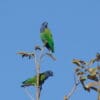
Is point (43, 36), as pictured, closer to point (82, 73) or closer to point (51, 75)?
point (51, 75)

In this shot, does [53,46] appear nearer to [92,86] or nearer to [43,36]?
[43,36]

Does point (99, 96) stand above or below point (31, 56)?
below

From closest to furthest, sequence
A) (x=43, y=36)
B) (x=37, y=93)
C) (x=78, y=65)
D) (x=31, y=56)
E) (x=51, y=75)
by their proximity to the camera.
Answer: (x=37, y=93)
(x=31, y=56)
(x=78, y=65)
(x=51, y=75)
(x=43, y=36)

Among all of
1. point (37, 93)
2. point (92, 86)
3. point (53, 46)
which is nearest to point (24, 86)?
point (92, 86)

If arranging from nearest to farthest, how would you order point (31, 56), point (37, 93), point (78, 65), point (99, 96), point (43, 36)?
1. point (37, 93)
2. point (99, 96)
3. point (31, 56)
4. point (78, 65)
5. point (43, 36)

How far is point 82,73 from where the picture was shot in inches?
308

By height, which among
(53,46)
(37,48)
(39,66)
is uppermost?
(53,46)

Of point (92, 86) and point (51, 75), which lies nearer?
point (92, 86)

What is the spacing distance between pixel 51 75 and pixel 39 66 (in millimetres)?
3923

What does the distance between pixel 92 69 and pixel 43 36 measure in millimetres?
4243

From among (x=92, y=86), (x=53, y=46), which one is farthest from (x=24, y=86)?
(x=53, y=46)

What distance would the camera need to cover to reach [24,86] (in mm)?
8477

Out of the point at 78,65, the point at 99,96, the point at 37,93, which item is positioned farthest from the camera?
the point at 78,65

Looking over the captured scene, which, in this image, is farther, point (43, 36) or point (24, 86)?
point (43, 36)
